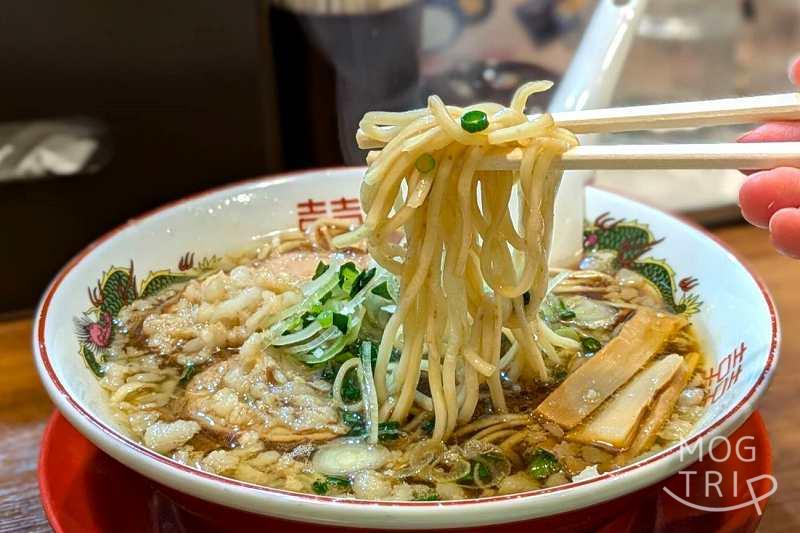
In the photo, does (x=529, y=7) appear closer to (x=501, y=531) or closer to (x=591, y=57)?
(x=591, y=57)

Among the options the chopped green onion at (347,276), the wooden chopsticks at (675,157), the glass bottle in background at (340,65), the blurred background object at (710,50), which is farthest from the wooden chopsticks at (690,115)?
the blurred background object at (710,50)

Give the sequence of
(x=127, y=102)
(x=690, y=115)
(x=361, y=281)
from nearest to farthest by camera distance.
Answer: (x=690, y=115), (x=361, y=281), (x=127, y=102)

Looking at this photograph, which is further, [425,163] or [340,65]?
[340,65]

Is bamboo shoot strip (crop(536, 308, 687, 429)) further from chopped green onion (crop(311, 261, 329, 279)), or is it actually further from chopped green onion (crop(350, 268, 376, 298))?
chopped green onion (crop(311, 261, 329, 279))

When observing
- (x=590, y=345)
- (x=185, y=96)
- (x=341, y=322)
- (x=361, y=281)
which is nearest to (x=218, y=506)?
(x=341, y=322)

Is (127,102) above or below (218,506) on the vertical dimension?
above

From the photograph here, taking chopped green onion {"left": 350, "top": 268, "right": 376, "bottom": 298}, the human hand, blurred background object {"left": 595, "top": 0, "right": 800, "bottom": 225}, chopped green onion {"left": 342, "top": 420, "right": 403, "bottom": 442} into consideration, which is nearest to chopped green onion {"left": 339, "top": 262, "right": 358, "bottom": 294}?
chopped green onion {"left": 350, "top": 268, "right": 376, "bottom": 298}

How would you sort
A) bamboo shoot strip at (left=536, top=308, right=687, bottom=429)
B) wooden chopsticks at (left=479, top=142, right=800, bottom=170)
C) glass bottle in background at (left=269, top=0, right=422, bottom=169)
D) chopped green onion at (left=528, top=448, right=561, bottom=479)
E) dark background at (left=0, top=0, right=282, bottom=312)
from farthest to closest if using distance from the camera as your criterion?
glass bottle in background at (left=269, top=0, right=422, bottom=169) < dark background at (left=0, top=0, right=282, bottom=312) < bamboo shoot strip at (left=536, top=308, right=687, bottom=429) < chopped green onion at (left=528, top=448, right=561, bottom=479) < wooden chopsticks at (left=479, top=142, right=800, bottom=170)

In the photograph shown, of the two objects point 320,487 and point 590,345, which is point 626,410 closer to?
point 590,345
